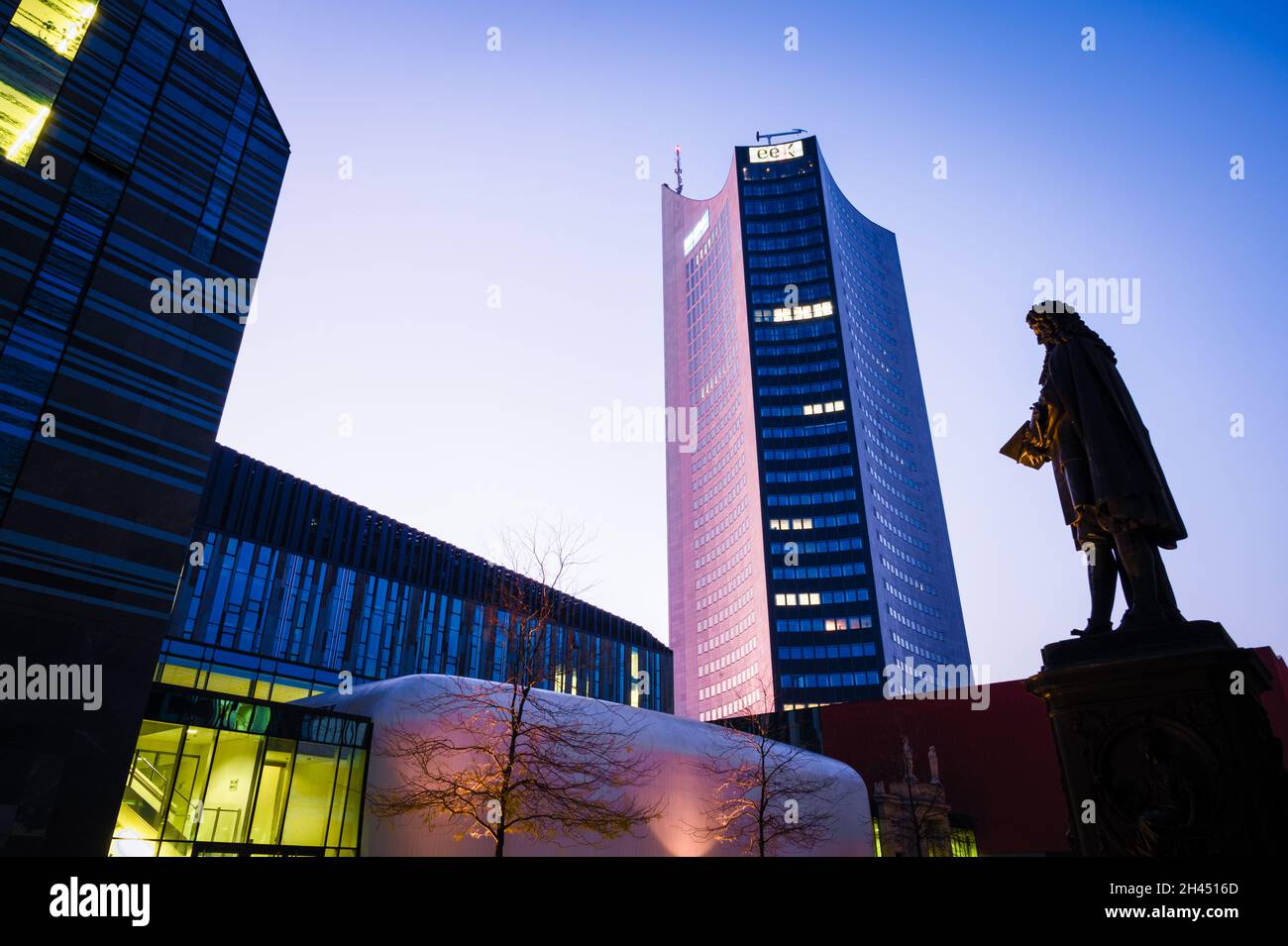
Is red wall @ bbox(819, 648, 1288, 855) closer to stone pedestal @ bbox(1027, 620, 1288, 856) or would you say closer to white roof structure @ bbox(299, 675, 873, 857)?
white roof structure @ bbox(299, 675, 873, 857)

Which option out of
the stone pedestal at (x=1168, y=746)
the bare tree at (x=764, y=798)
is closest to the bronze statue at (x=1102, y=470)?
the stone pedestal at (x=1168, y=746)

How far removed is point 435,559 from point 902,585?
10280 cm

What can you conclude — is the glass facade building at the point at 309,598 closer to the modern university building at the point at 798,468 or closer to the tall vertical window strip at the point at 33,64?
the tall vertical window strip at the point at 33,64

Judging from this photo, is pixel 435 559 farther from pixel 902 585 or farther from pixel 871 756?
pixel 902 585

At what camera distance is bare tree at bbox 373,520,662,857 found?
22.1 metres

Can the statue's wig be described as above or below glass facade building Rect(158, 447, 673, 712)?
below

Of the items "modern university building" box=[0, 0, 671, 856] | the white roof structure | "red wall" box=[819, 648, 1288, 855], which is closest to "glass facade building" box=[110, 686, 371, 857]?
"modern university building" box=[0, 0, 671, 856]

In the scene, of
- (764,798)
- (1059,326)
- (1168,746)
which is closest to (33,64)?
(1059,326)

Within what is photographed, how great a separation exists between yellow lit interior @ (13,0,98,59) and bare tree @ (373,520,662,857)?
22415 mm

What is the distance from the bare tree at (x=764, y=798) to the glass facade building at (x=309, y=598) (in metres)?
16.5

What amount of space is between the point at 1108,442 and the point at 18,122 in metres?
28.9

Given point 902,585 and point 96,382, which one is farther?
point 902,585

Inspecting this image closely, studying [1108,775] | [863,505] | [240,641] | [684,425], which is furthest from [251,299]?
[684,425]

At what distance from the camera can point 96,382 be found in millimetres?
21250
